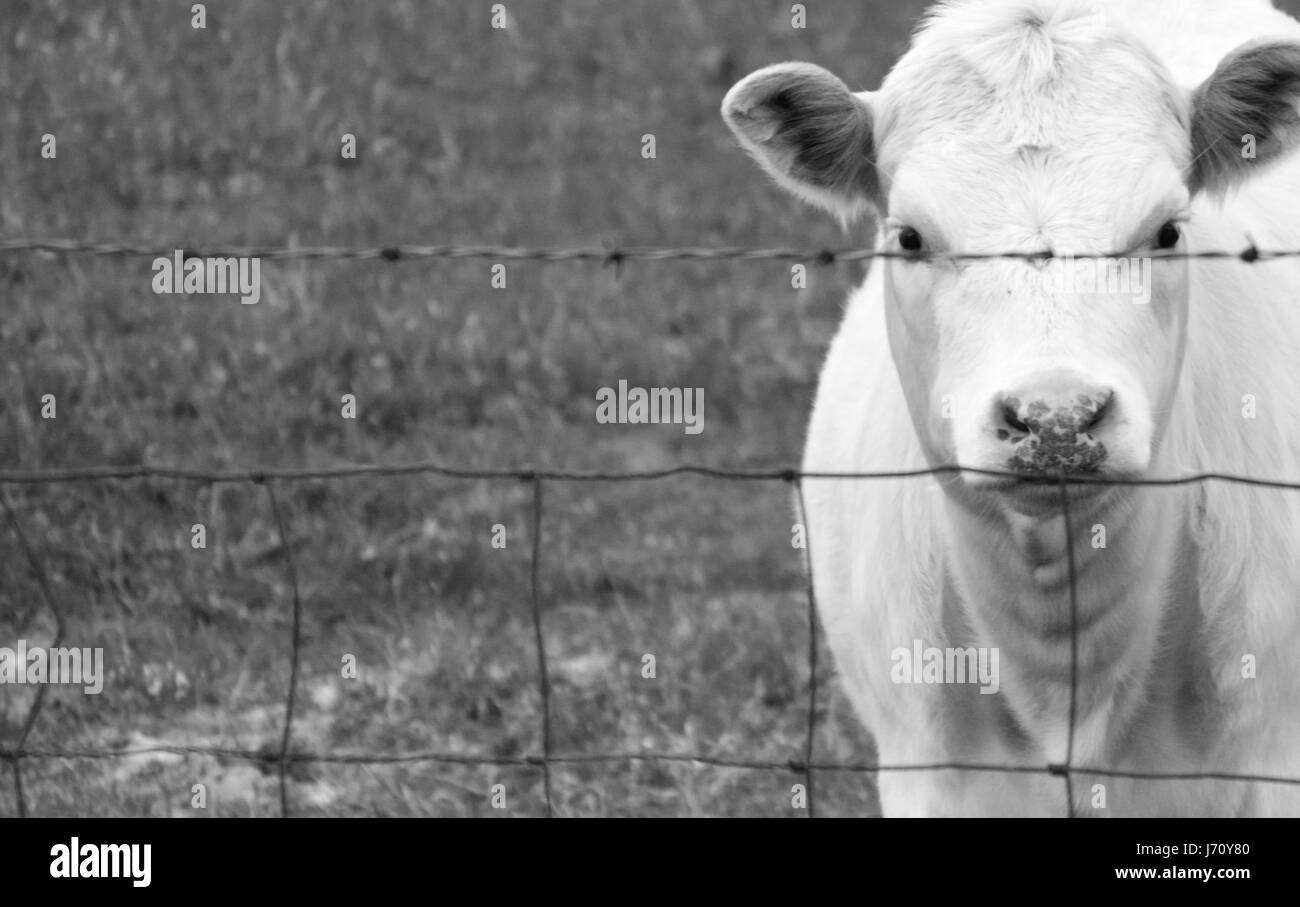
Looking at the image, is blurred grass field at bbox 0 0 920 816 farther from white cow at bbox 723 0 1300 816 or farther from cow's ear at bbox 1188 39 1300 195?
cow's ear at bbox 1188 39 1300 195

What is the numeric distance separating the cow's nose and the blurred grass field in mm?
2436

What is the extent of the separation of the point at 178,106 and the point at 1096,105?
24.2ft

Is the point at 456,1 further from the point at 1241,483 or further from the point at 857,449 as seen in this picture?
the point at 1241,483

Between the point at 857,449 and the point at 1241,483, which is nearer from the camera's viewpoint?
the point at 1241,483

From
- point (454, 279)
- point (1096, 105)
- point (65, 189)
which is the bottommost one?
point (1096, 105)

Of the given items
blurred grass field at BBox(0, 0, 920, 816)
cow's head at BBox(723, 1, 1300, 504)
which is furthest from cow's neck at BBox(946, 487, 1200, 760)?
blurred grass field at BBox(0, 0, 920, 816)

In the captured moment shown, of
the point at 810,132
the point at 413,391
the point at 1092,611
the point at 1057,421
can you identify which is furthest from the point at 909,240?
the point at 413,391

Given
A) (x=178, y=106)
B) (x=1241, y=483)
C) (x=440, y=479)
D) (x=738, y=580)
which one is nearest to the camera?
(x=1241, y=483)

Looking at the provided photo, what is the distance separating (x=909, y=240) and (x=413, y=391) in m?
4.60

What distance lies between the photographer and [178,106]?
33.6 ft

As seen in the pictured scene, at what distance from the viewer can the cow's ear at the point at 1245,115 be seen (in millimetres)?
3979

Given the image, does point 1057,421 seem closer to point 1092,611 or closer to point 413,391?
point 1092,611

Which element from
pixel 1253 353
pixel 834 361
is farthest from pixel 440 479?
pixel 1253 353
